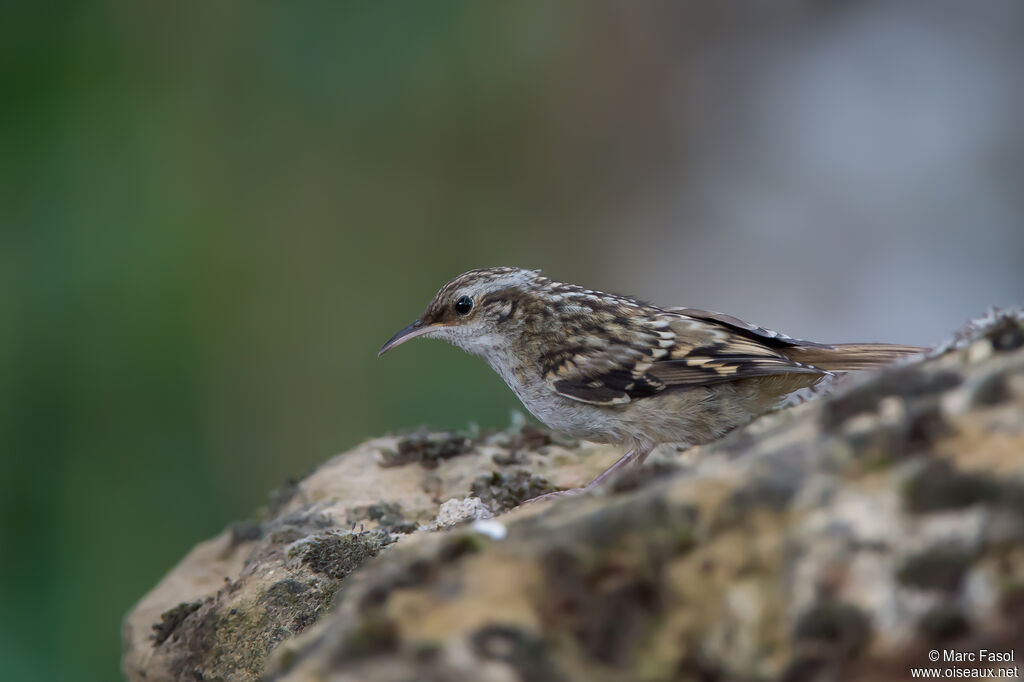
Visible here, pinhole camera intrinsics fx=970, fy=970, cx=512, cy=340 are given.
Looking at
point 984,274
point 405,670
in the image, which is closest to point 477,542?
point 405,670

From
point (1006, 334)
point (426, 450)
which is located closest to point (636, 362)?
point (426, 450)

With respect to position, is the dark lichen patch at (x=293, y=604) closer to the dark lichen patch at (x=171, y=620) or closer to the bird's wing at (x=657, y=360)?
the dark lichen patch at (x=171, y=620)

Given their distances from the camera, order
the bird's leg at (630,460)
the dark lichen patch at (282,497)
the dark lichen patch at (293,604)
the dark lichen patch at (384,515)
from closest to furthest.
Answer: the dark lichen patch at (293,604) → the dark lichen patch at (384,515) → the bird's leg at (630,460) → the dark lichen patch at (282,497)

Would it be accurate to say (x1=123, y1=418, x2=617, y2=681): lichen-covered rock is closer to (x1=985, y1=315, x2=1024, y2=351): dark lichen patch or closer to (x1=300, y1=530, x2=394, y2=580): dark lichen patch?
(x1=300, y1=530, x2=394, y2=580): dark lichen patch

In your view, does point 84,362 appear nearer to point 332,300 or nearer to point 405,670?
point 332,300

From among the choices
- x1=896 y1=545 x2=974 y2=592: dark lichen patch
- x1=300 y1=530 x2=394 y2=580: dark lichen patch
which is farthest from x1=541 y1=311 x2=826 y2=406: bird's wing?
x1=896 y1=545 x2=974 y2=592: dark lichen patch

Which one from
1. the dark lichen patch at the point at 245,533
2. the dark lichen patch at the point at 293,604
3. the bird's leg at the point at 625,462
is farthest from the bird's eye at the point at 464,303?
the dark lichen patch at the point at 293,604

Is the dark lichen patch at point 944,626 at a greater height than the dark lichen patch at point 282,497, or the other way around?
the dark lichen patch at point 282,497
